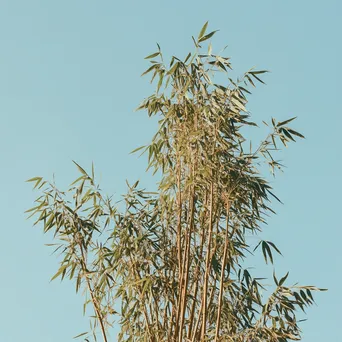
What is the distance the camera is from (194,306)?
578 cm

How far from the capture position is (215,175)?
234 inches

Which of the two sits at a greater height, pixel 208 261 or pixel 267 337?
pixel 208 261

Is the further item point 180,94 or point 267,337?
point 180,94

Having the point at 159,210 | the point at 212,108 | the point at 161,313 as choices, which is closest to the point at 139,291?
the point at 161,313

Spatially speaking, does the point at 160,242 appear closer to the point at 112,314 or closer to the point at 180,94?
the point at 112,314

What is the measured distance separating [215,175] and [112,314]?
1.25 meters

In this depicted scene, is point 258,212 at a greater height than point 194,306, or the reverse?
point 258,212

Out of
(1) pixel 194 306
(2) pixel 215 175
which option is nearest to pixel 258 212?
(2) pixel 215 175

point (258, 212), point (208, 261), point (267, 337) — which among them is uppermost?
point (258, 212)

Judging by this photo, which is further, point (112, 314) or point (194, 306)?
point (112, 314)

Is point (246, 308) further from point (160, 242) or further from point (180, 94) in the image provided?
point (180, 94)

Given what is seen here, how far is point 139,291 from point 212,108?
4.52ft

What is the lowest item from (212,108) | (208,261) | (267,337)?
(267,337)

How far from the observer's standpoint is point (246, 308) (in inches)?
244
